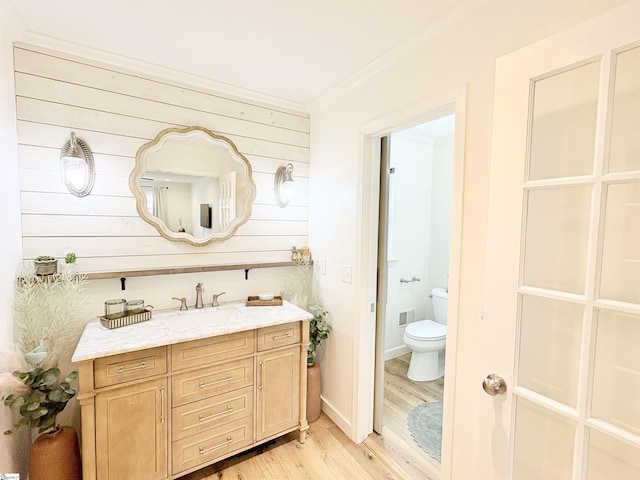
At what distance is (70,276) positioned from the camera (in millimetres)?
1729

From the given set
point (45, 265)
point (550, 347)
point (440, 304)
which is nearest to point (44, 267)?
point (45, 265)

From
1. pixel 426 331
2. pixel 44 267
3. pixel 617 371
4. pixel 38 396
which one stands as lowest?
pixel 426 331

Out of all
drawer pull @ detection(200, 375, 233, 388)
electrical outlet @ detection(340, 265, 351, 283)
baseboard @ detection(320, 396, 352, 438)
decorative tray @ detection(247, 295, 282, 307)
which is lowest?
baseboard @ detection(320, 396, 352, 438)

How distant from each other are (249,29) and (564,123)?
147 cm

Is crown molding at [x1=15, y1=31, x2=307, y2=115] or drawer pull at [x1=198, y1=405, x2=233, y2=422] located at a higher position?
crown molding at [x1=15, y1=31, x2=307, y2=115]

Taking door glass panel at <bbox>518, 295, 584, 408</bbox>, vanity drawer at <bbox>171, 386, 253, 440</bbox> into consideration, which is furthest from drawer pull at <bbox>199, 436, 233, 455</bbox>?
door glass panel at <bbox>518, 295, 584, 408</bbox>

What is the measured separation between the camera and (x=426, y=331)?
2.99m

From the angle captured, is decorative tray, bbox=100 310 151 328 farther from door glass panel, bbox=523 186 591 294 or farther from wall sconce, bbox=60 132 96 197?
door glass panel, bbox=523 186 591 294

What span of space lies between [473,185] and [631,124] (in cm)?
58

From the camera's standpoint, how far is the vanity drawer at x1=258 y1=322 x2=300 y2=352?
75.7 inches

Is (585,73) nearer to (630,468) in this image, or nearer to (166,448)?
(630,468)

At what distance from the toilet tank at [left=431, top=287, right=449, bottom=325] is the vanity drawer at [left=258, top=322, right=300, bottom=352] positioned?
1920mm

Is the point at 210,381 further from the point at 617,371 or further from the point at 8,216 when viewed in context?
the point at 617,371

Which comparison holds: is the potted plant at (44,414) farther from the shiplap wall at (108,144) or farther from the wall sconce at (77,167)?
the wall sconce at (77,167)
